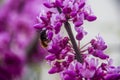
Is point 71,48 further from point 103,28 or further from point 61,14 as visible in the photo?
point 103,28

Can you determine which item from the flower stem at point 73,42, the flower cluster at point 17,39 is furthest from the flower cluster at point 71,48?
the flower cluster at point 17,39

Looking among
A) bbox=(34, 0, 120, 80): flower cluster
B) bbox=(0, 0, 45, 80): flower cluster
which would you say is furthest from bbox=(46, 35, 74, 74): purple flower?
bbox=(0, 0, 45, 80): flower cluster

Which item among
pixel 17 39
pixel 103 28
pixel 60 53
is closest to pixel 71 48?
pixel 60 53

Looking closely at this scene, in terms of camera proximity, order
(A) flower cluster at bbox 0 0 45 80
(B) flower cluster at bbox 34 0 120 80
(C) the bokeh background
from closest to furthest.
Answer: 1. (B) flower cluster at bbox 34 0 120 80
2. (A) flower cluster at bbox 0 0 45 80
3. (C) the bokeh background

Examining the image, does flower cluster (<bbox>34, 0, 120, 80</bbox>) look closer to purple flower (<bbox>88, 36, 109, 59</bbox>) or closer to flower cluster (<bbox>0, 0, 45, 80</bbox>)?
purple flower (<bbox>88, 36, 109, 59</bbox>)

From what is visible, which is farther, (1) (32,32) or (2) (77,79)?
(1) (32,32)

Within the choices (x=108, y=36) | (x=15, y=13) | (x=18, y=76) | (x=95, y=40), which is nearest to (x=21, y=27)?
(x=15, y=13)

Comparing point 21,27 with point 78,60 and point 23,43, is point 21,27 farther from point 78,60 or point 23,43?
point 78,60
